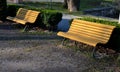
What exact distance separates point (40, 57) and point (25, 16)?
5278 mm

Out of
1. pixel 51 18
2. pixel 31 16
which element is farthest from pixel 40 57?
pixel 31 16

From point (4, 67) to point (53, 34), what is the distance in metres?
4.91

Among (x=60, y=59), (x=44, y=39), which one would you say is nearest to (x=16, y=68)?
(x=60, y=59)

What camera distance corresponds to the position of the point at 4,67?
8297mm

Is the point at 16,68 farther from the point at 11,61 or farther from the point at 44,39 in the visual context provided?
the point at 44,39

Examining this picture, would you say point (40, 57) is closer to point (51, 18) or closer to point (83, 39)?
point (83, 39)

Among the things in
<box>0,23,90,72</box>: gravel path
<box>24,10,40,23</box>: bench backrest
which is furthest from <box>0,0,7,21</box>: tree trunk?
<box>0,23,90,72</box>: gravel path

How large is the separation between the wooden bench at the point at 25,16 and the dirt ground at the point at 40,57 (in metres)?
1.18

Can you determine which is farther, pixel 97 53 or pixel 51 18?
pixel 51 18

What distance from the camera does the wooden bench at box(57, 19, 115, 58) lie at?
367 inches

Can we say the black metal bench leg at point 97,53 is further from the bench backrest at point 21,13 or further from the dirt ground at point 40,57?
the bench backrest at point 21,13

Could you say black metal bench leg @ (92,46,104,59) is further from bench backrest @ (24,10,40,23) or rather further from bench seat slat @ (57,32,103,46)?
bench backrest @ (24,10,40,23)

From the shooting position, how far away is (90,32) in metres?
10.1

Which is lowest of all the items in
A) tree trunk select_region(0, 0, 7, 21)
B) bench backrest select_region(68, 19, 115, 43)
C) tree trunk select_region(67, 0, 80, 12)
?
tree trunk select_region(67, 0, 80, 12)
